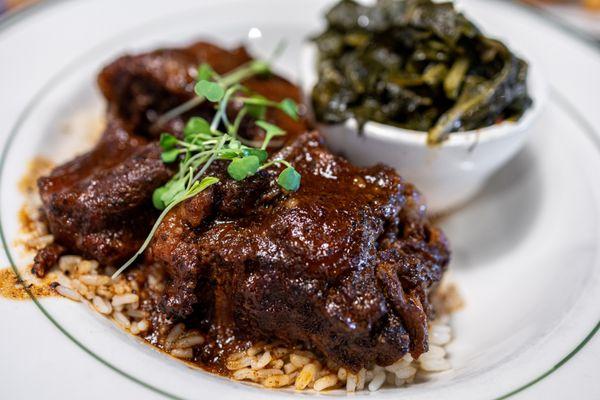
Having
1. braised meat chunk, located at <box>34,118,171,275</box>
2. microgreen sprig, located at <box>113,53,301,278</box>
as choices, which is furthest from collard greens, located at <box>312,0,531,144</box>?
braised meat chunk, located at <box>34,118,171,275</box>

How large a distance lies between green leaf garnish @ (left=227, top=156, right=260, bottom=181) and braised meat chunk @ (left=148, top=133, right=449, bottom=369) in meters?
0.06

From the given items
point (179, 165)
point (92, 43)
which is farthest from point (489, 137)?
point (92, 43)

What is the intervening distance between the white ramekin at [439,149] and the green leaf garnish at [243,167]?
988 mm

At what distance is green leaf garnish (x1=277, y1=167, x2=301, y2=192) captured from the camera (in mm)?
2678

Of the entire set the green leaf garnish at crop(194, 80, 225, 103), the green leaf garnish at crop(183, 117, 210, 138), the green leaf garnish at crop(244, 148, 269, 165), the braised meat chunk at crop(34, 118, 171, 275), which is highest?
the green leaf garnish at crop(194, 80, 225, 103)

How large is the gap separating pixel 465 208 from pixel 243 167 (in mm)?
2098

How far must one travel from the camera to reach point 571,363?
2.58 meters

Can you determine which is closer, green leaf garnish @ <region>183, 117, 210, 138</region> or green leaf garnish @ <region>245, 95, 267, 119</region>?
green leaf garnish @ <region>183, 117, 210, 138</region>

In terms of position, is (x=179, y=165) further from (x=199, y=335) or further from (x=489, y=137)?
(x=489, y=137)

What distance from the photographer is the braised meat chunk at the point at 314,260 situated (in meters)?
2.51

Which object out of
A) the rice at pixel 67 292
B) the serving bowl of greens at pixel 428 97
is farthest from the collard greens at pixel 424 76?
the rice at pixel 67 292

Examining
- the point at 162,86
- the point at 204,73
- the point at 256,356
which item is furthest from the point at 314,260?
the point at 162,86

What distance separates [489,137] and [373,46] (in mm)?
1041

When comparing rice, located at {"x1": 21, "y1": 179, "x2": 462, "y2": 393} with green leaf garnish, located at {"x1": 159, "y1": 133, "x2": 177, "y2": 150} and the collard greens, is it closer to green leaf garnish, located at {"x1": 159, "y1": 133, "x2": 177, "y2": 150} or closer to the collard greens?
green leaf garnish, located at {"x1": 159, "y1": 133, "x2": 177, "y2": 150}
